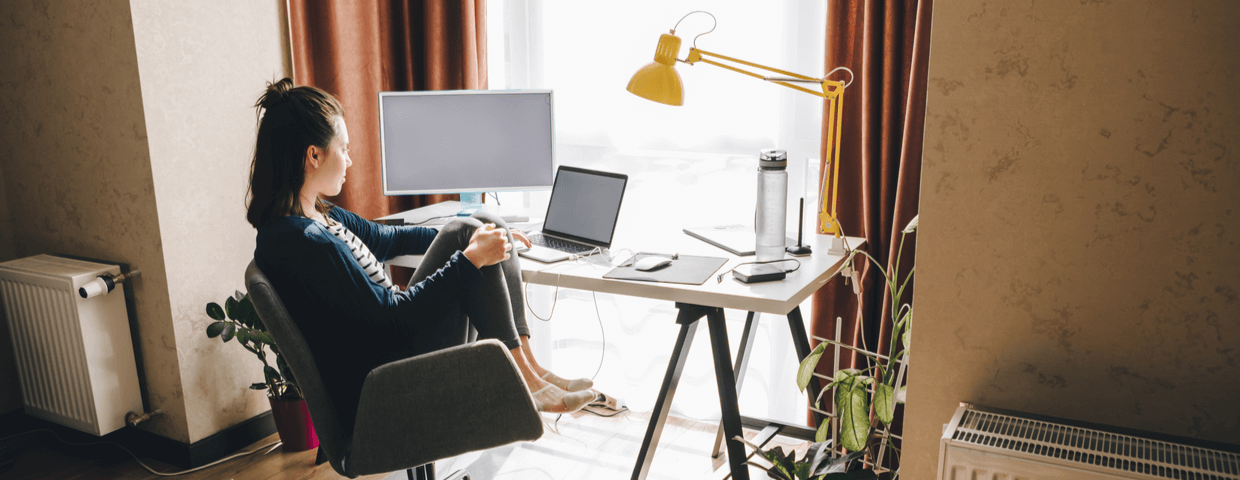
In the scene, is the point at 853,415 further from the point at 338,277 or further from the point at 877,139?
the point at 338,277

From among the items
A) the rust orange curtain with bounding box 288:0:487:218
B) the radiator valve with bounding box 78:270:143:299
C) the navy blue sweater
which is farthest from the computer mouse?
the radiator valve with bounding box 78:270:143:299

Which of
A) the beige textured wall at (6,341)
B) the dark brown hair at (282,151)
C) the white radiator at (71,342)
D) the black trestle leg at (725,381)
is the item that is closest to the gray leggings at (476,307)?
the dark brown hair at (282,151)

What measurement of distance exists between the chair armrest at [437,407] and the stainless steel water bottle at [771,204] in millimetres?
738

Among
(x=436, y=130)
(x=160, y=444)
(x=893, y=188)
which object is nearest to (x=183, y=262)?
(x=160, y=444)

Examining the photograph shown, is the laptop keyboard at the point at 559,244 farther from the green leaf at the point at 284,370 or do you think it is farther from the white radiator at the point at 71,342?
the white radiator at the point at 71,342

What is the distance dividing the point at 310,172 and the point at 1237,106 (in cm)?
158

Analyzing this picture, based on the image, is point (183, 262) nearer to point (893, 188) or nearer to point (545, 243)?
point (545, 243)

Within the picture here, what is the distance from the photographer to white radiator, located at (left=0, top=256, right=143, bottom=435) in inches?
82.1

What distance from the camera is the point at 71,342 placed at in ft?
6.91

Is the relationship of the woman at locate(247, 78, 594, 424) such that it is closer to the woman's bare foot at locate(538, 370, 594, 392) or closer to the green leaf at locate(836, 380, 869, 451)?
the woman's bare foot at locate(538, 370, 594, 392)

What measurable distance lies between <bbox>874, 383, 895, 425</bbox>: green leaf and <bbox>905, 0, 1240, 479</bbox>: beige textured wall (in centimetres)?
15

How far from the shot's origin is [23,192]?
2346 millimetres

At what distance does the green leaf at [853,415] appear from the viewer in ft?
4.53

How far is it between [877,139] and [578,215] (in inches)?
32.2
